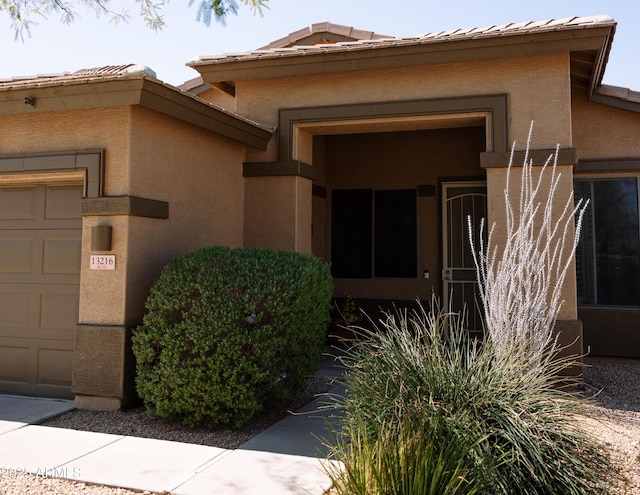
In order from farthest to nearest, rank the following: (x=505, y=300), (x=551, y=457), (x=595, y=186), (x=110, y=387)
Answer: (x=595, y=186)
(x=110, y=387)
(x=505, y=300)
(x=551, y=457)

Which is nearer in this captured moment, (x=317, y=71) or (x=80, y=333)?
(x=80, y=333)

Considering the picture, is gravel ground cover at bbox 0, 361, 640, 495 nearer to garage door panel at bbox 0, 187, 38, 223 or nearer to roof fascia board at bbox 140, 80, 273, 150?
garage door panel at bbox 0, 187, 38, 223

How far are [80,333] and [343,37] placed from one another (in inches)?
244

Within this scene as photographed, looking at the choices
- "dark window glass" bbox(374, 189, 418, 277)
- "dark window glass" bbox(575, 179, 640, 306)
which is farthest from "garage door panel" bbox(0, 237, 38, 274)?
"dark window glass" bbox(575, 179, 640, 306)

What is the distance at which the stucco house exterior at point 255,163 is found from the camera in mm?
6266

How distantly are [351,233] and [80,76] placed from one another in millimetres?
5785

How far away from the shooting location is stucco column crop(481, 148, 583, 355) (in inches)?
270

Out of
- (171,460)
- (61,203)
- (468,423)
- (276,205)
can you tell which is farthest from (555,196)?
(61,203)

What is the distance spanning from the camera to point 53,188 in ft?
22.5

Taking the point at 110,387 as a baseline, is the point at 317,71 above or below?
above

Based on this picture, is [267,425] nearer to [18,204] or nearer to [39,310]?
[39,310]

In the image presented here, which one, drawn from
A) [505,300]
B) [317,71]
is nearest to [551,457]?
[505,300]

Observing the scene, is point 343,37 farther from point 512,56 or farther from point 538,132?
point 538,132

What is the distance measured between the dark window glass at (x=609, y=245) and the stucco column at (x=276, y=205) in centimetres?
447
